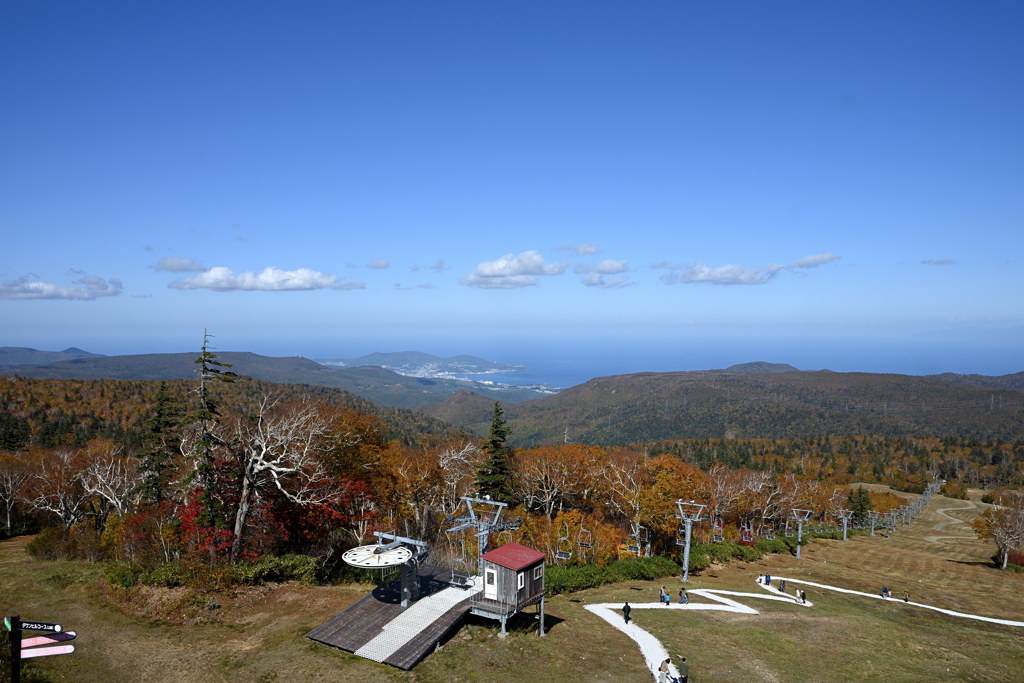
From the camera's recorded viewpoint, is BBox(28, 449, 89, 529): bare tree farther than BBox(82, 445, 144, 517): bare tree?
Yes

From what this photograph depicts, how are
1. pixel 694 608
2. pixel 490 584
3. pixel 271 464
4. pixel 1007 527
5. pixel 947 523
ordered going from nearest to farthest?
pixel 490 584 < pixel 271 464 < pixel 694 608 < pixel 1007 527 < pixel 947 523

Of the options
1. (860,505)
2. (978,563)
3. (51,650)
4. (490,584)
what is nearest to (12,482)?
(490,584)

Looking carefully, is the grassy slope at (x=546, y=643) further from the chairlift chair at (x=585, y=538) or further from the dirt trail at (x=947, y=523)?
the dirt trail at (x=947, y=523)

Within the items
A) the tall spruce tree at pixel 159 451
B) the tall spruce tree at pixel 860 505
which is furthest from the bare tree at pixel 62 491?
the tall spruce tree at pixel 860 505

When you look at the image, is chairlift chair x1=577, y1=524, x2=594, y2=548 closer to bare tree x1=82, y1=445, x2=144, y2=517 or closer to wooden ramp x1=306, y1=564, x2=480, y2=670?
wooden ramp x1=306, y1=564, x2=480, y2=670

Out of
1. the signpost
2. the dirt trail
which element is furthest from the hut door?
the dirt trail

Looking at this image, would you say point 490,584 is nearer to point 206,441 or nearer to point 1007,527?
point 206,441
